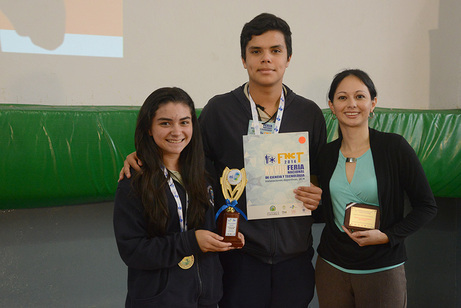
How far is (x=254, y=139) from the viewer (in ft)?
5.52

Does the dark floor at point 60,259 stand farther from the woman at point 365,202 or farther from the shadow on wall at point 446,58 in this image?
the shadow on wall at point 446,58

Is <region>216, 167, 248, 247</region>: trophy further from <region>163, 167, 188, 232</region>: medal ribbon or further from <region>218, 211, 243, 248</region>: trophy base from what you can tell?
<region>163, 167, 188, 232</region>: medal ribbon

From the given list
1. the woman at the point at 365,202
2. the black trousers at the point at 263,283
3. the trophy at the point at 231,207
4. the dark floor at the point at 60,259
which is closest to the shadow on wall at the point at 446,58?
the woman at the point at 365,202

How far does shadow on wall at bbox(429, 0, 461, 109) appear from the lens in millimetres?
3221

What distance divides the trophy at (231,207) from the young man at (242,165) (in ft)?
0.29

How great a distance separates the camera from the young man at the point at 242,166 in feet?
5.54

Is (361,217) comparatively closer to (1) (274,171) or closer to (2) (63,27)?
(1) (274,171)

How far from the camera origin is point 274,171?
170 centimetres

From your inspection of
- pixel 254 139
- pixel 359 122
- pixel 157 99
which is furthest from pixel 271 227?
pixel 157 99

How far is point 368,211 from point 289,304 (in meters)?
0.55

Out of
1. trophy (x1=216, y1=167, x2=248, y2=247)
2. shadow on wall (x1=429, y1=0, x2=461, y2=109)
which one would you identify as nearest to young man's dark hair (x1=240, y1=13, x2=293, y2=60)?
trophy (x1=216, y1=167, x2=248, y2=247)

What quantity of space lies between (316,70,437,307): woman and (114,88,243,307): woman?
0.53 metres

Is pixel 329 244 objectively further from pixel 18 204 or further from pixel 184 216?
pixel 18 204

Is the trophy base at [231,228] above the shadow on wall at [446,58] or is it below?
below
